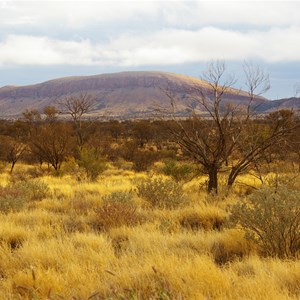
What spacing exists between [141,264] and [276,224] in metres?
1.89

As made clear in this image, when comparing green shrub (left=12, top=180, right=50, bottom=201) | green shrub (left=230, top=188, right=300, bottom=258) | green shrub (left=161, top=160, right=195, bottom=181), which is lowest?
green shrub (left=161, top=160, right=195, bottom=181)

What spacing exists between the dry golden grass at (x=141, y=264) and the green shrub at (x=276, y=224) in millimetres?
258

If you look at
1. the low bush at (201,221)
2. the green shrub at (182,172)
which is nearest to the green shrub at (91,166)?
the green shrub at (182,172)

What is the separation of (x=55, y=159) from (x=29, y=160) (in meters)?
7.53

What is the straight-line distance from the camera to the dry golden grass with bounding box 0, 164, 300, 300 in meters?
3.50

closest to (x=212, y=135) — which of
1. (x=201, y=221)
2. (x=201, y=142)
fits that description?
(x=201, y=142)

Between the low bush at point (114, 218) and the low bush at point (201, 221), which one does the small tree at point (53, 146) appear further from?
the low bush at point (201, 221)

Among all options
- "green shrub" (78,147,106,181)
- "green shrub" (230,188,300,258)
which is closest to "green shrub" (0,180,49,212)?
"green shrub" (230,188,300,258)

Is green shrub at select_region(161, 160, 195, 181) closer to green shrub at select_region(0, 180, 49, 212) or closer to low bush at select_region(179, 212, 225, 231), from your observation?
green shrub at select_region(0, 180, 49, 212)

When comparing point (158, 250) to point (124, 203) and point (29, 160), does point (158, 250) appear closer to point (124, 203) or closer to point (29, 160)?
point (124, 203)

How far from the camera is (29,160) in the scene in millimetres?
27859

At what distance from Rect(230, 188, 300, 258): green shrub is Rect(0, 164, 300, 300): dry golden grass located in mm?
258

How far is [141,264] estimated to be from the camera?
4297 millimetres

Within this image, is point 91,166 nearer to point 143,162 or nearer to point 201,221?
point 143,162
